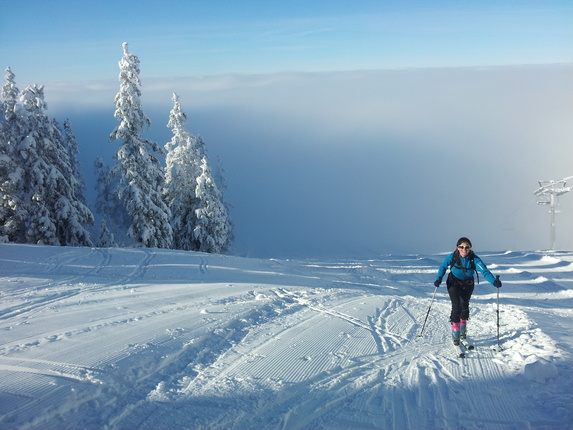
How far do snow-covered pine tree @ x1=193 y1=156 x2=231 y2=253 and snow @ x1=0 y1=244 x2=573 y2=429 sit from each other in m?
16.3

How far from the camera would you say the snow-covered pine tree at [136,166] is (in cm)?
2491

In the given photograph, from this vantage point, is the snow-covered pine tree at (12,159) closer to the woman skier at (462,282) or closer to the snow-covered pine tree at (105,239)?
the snow-covered pine tree at (105,239)

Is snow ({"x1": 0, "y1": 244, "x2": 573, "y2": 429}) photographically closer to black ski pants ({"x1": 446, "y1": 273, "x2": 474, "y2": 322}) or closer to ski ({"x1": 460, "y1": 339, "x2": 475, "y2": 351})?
ski ({"x1": 460, "y1": 339, "x2": 475, "y2": 351})

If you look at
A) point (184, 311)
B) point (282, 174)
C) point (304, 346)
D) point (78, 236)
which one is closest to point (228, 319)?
point (184, 311)

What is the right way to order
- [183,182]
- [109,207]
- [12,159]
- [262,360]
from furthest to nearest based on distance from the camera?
[109,207], [183,182], [12,159], [262,360]

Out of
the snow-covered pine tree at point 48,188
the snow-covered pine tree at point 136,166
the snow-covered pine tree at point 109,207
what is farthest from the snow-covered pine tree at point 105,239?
the snow-covered pine tree at point 109,207

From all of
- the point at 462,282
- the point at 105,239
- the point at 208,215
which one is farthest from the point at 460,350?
the point at 105,239

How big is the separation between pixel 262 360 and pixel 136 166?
21427 millimetres

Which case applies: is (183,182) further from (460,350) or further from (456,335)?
(460,350)

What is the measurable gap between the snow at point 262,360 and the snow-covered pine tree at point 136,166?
1281cm

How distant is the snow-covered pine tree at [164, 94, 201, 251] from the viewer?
1200 inches

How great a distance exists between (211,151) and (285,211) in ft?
239

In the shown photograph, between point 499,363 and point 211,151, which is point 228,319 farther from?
point 211,151

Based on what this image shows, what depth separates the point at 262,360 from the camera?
265 inches
